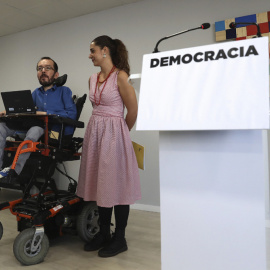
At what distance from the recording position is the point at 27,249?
5.18ft

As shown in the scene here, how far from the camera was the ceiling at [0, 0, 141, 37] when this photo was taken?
9.65 ft

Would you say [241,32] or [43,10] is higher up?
[43,10]

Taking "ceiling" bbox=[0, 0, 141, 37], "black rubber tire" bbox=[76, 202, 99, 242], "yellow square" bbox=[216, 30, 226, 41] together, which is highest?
"ceiling" bbox=[0, 0, 141, 37]

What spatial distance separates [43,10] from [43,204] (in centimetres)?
239

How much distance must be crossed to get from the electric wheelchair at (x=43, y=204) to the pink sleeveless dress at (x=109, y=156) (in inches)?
8.1

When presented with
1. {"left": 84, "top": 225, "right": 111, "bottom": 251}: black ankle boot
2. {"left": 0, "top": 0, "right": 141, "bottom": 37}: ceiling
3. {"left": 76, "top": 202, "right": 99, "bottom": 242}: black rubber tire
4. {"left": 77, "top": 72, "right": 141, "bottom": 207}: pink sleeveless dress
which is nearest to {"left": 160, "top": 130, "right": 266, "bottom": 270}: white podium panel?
{"left": 77, "top": 72, "right": 141, "bottom": 207}: pink sleeveless dress

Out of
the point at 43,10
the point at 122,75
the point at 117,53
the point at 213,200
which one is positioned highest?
the point at 43,10

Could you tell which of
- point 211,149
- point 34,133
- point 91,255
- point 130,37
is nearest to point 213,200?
point 211,149

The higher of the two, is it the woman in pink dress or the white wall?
the white wall

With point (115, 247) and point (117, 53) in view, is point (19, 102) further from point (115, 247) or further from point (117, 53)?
point (115, 247)

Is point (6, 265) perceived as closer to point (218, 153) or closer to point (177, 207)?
point (177, 207)

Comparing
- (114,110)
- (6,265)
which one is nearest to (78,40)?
(114,110)

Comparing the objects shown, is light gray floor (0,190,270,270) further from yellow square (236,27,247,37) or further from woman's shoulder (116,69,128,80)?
yellow square (236,27,247,37)

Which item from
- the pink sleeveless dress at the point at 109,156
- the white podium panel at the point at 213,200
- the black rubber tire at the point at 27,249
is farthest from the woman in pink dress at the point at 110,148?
the white podium panel at the point at 213,200
